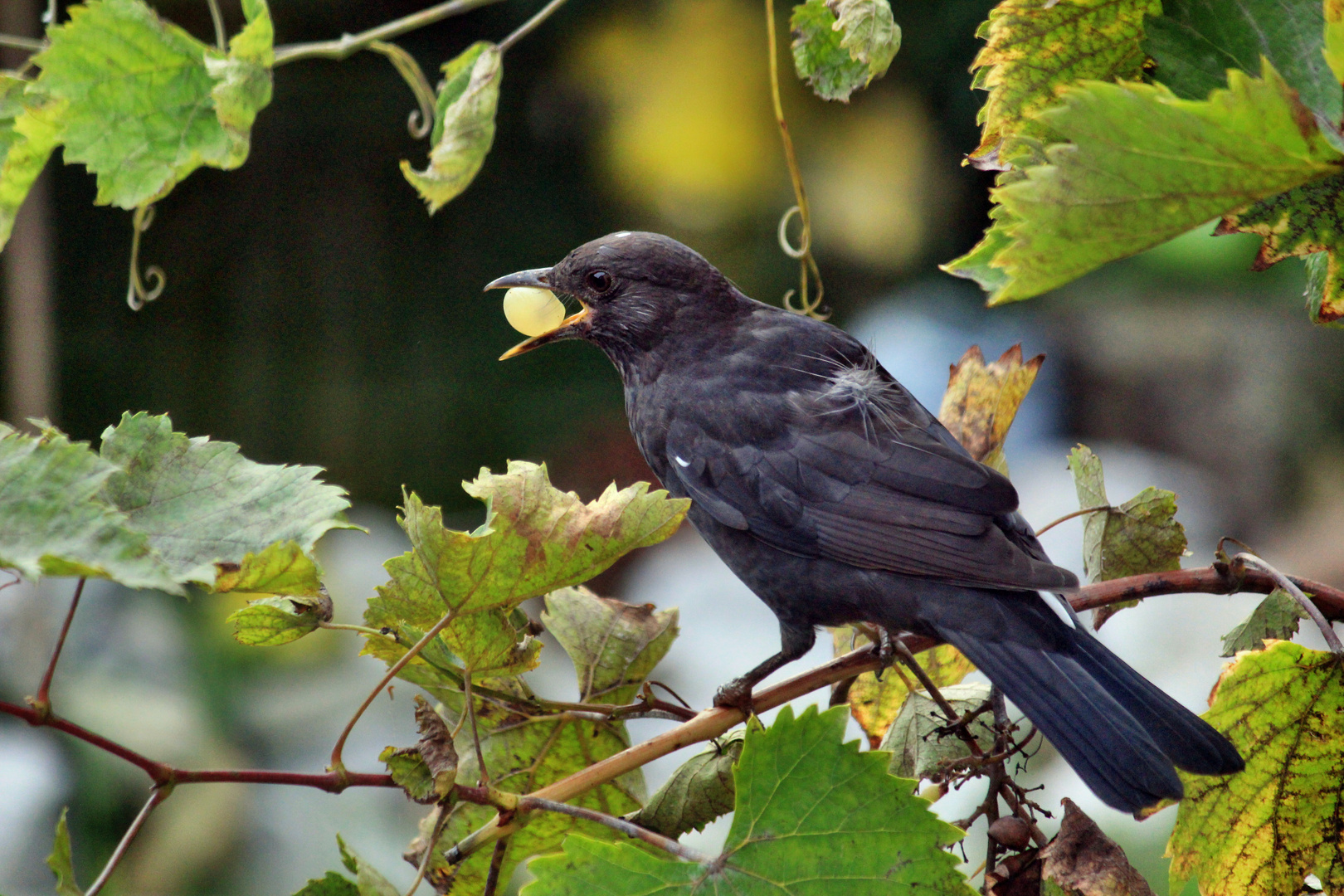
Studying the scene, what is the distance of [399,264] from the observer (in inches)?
147

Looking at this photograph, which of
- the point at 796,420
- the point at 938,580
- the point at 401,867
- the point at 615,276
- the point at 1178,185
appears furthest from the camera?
the point at 401,867

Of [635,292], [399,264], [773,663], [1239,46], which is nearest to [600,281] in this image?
[635,292]

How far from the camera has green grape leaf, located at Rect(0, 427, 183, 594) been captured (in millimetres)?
729

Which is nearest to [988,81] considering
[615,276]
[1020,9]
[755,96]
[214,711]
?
[1020,9]

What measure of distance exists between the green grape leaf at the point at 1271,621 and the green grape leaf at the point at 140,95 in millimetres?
1095

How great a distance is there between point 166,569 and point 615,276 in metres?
1.19

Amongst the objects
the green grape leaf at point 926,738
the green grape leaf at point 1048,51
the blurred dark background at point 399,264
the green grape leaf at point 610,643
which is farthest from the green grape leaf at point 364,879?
the blurred dark background at point 399,264

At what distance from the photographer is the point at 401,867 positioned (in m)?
3.09

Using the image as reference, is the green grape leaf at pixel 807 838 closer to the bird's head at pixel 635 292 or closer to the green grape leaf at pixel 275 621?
the green grape leaf at pixel 275 621

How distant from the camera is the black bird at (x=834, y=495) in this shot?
4.03 feet

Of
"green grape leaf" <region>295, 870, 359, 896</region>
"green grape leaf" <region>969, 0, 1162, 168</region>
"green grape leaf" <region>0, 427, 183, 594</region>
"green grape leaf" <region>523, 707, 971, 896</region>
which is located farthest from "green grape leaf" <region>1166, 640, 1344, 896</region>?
"green grape leaf" <region>0, 427, 183, 594</region>

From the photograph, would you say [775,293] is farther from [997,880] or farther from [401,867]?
[997,880]

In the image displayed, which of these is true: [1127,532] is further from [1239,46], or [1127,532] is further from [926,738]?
[1239,46]

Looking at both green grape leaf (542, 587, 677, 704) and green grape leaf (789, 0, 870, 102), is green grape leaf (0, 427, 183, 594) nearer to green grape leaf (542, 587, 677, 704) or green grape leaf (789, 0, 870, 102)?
green grape leaf (542, 587, 677, 704)
